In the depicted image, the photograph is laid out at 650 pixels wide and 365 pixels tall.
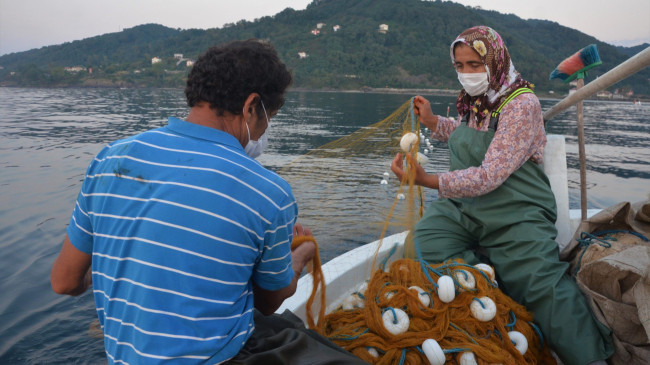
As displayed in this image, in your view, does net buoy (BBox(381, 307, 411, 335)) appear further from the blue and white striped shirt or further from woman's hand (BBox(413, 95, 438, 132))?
woman's hand (BBox(413, 95, 438, 132))

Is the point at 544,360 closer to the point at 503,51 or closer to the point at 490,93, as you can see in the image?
the point at 490,93

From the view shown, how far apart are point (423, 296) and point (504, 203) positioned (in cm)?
90

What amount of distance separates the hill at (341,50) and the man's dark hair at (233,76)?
7137 centimetres

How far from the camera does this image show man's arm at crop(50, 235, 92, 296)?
1.63 metres

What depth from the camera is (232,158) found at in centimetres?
141

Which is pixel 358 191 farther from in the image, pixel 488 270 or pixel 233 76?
pixel 233 76

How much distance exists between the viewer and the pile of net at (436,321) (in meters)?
2.20

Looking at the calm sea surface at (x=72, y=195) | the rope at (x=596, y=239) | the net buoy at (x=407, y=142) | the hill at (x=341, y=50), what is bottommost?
the calm sea surface at (x=72, y=195)

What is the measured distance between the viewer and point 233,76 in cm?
157

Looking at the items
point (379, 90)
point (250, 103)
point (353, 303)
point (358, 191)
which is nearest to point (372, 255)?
point (353, 303)

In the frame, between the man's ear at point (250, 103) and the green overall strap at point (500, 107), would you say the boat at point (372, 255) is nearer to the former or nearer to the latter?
the green overall strap at point (500, 107)

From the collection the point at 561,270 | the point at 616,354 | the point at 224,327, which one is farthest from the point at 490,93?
the point at 224,327

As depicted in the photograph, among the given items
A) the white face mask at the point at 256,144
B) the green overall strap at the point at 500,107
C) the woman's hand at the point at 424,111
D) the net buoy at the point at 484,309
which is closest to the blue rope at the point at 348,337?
the net buoy at the point at 484,309

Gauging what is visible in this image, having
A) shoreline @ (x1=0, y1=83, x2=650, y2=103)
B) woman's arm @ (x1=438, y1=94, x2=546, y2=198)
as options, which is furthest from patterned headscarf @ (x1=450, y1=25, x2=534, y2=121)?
shoreline @ (x1=0, y1=83, x2=650, y2=103)
